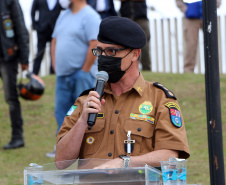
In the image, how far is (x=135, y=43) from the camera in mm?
3166

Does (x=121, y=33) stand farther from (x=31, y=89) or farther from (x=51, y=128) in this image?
(x=51, y=128)

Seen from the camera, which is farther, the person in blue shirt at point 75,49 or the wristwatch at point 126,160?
the person in blue shirt at point 75,49

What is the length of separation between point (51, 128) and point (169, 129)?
17.8ft

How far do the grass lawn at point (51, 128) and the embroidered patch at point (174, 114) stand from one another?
2468 mm

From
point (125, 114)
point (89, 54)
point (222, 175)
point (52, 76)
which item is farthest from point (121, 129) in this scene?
point (52, 76)

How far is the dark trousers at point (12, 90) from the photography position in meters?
6.95

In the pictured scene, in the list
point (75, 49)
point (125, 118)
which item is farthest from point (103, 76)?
point (75, 49)

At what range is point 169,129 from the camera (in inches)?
120

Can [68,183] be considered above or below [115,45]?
below

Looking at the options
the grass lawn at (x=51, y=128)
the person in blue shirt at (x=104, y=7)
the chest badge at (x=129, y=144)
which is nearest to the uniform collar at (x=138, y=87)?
the chest badge at (x=129, y=144)

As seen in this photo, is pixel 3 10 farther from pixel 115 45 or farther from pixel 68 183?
pixel 68 183

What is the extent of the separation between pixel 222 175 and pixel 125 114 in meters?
0.59

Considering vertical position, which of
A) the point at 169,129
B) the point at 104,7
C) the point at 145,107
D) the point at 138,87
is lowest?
the point at 169,129

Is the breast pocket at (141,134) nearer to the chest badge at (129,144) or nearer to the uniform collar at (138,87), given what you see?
the chest badge at (129,144)
